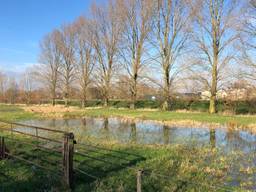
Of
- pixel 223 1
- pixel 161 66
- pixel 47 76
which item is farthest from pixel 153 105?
pixel 47 76

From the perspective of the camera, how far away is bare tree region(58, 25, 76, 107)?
48372 mm

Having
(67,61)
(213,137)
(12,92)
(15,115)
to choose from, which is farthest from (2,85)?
(213,137)

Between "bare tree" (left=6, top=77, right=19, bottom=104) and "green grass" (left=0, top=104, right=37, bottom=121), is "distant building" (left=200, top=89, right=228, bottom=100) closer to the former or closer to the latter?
"green grass" (left=0, top=104, right=37, bottom=121)

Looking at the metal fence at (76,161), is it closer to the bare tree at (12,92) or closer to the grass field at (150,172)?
the grass field at (150,172)

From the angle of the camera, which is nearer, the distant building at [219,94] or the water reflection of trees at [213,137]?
the water reflection of trees at [213,137]

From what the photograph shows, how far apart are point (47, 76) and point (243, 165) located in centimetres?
5107

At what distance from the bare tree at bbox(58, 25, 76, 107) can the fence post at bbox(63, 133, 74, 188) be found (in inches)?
1705

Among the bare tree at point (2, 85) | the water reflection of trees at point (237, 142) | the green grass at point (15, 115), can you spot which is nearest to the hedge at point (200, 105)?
the water reflection of trees at point (237, 142)

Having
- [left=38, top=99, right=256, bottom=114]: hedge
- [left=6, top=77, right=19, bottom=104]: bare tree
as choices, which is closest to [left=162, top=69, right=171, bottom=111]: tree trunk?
[left=38, top=99, right=256, bottom=114]: hedge

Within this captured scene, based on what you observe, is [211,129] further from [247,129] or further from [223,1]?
[223,1]

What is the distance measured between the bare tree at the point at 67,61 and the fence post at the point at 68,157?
43302 millimetres

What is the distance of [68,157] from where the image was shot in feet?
19.4

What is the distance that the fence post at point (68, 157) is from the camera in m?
5.85

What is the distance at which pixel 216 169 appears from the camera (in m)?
8.11
